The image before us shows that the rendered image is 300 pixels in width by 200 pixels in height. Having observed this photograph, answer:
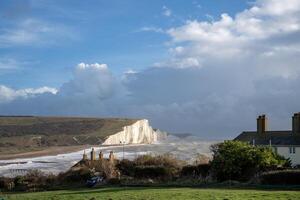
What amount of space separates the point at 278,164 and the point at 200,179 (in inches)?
227

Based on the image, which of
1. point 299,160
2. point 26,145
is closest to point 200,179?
point 299,160

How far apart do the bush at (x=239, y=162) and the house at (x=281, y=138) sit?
22.3 metres

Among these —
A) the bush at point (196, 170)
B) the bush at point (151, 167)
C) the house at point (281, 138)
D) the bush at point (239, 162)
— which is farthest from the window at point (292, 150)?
the bush at point (239, 162)

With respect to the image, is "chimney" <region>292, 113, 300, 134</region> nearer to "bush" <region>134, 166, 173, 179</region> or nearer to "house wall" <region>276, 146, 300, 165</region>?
"house wall" <region>276, 146, 300, 165</region>

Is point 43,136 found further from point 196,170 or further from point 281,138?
point 196,170

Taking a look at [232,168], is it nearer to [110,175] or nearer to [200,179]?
[200,179]

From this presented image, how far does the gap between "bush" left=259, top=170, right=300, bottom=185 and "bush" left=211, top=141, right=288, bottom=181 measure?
14.0 feet

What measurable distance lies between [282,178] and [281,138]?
32642mm

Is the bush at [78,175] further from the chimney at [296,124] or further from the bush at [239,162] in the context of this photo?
the chimney at [296,124]

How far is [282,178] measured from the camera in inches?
1378

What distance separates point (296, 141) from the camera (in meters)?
64.8

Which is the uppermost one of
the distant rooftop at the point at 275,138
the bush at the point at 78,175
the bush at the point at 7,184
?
the distant rooftop at the point at 275,138

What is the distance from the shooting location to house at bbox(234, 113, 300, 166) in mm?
64125

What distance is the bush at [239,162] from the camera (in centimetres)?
4044
